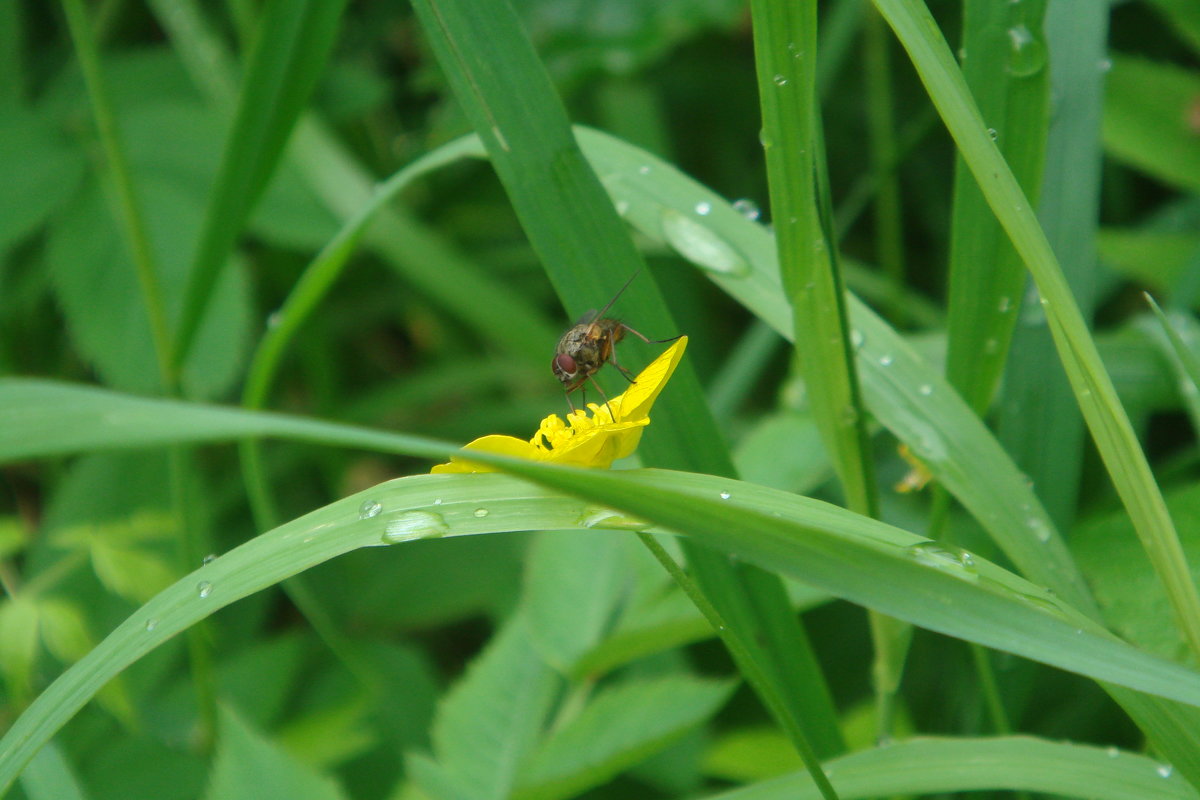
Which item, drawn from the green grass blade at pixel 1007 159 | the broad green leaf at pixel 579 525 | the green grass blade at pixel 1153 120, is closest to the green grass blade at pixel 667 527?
the broad green leaf at pixel 579 525

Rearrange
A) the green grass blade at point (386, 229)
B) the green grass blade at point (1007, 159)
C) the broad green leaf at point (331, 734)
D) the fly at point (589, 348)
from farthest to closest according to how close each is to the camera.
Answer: the green grass blade at point (386, 229) → the broad green leaf at point (331, 734) → the fly at point (589, 348) → the green grass blade at point (1007, 159)

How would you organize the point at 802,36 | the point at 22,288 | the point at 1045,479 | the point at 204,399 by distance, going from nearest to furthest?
the point at 802,36
the point at 1045,479
the point at 204,399
the point at 22,288

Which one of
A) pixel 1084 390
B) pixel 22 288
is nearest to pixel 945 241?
pixel 1084 390

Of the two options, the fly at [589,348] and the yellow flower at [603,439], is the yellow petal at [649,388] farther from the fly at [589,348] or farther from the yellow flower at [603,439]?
the fly at [589,348]

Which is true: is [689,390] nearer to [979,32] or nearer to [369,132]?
[979,32]

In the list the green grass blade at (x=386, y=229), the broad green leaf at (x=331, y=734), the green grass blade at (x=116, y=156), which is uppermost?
the green grass blade at (x=386, y=229)

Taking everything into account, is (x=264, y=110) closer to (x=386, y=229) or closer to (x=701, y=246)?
(x=701, y=246)

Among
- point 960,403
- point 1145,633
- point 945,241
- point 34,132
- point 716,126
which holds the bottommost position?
point 1145,633
